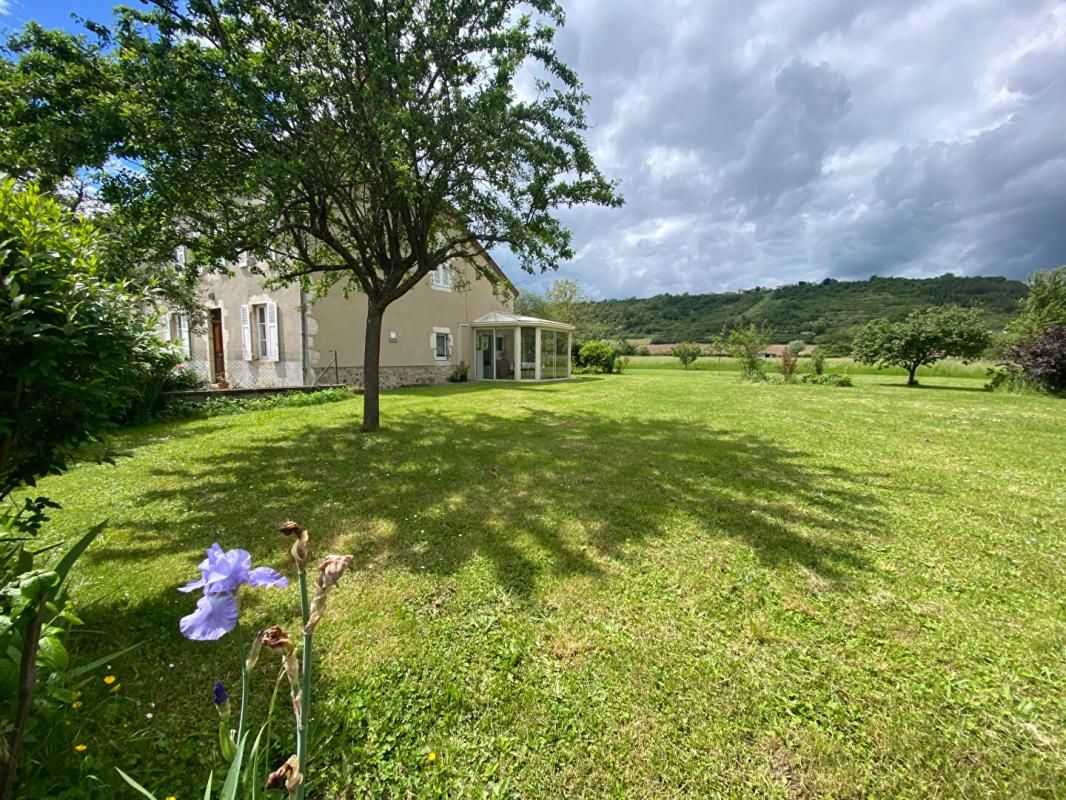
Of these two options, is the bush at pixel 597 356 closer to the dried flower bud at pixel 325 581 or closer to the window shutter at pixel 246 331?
the window shutter at pixel 246 331

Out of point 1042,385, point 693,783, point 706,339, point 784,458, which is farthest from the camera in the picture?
point 706,339

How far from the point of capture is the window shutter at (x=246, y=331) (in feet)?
43.7

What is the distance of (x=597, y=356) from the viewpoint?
80.0 feet

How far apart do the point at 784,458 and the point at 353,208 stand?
23.6 feet

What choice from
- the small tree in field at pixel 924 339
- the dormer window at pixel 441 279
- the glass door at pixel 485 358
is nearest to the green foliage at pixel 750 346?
the small tree in field at pixel 924 339

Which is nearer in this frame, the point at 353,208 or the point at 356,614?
the point at 356,614

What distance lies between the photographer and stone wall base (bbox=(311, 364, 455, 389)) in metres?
13.1

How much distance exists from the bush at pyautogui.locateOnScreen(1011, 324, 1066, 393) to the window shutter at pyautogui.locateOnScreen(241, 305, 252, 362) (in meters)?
25.3

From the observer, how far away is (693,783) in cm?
145

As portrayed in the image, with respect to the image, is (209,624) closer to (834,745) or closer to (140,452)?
(834,745)

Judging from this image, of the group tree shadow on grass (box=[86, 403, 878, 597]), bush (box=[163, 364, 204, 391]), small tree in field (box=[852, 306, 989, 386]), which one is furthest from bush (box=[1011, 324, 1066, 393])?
bush (box=[163, 364, 204, 391])

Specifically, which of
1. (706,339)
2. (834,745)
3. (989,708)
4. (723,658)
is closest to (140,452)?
(723,658)

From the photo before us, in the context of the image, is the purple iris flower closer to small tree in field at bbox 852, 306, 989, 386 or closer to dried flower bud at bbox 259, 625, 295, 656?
dried flower bud at bbox 259, 625, 295, 656

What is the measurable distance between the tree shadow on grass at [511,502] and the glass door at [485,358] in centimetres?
1254
